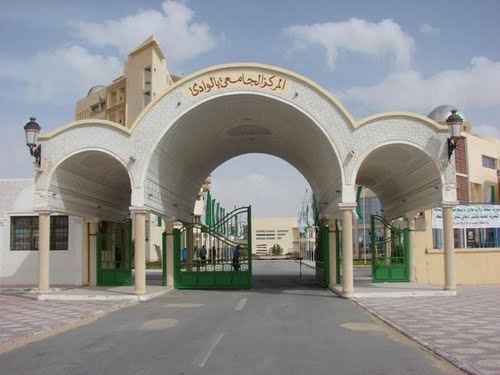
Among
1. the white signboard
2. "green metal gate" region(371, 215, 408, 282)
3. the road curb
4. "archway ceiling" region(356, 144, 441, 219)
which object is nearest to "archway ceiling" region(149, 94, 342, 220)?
"archway ceiling" region(356, 144, 441, 219)

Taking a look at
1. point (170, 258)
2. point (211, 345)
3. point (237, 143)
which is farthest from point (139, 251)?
point (211, 345)

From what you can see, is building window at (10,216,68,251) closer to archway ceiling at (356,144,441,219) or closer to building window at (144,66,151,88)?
archway ceiling at (356,144,441,219)

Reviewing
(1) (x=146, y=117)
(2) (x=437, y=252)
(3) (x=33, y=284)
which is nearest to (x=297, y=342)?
(1) (x=146, y=117)

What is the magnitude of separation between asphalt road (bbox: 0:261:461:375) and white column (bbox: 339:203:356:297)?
2626 millimetres

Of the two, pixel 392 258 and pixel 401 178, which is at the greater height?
pixel 401 178

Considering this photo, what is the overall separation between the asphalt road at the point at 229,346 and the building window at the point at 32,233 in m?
10.8

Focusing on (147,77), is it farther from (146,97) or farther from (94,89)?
(94,89)

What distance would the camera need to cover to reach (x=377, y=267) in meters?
25.3

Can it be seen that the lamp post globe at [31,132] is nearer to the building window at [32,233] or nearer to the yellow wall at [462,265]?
the building window at [32,233]

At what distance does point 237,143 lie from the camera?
2778cm

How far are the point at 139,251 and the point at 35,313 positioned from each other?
14.9 ft

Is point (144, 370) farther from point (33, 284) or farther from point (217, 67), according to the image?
point (33, 284)

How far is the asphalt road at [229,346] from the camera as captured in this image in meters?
8.92

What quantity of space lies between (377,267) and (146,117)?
1188cm
